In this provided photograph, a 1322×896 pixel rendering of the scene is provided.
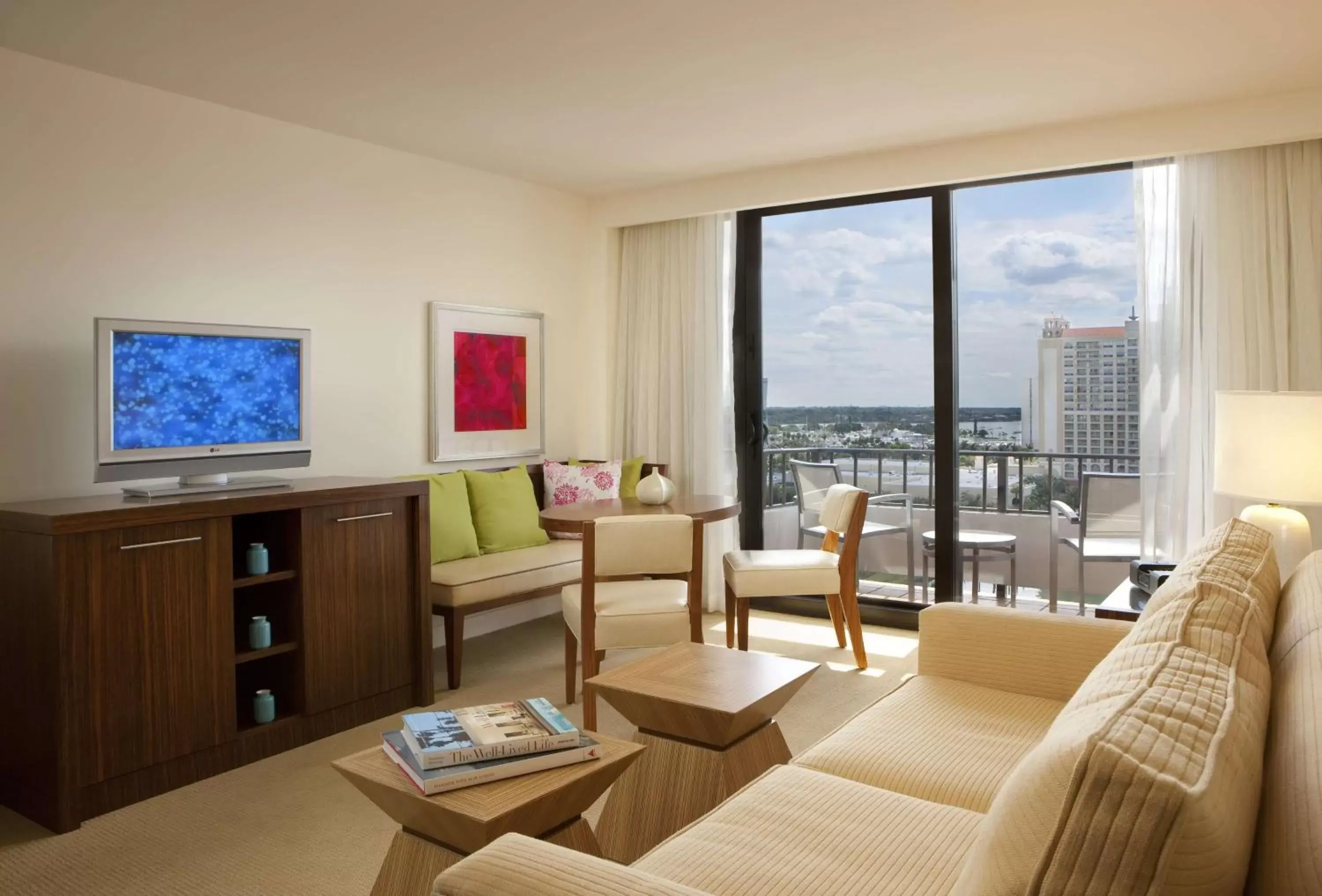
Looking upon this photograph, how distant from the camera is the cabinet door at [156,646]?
Result: 9.25ft

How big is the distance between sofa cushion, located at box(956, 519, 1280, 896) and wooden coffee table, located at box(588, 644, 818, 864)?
48.8 inches

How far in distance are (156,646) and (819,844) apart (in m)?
2.30

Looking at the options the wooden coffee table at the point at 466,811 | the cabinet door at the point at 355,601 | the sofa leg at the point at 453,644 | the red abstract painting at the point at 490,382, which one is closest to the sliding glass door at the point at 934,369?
the red abstract painting at the point at 490,382

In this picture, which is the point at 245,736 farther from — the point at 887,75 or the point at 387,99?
the point at 887,75

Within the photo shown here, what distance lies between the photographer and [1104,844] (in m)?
0.83

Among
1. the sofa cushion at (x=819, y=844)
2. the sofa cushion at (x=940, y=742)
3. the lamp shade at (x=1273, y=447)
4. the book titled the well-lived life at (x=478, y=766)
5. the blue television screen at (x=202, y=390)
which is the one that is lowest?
the sofa cushion at (x=819, y=844)

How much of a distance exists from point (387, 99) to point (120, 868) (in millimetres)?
2919

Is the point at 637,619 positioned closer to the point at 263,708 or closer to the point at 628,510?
the point at 628,510

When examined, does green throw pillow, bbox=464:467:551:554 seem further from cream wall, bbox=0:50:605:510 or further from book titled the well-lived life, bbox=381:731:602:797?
book titled the well-lived life, bbox=381:731:602:797

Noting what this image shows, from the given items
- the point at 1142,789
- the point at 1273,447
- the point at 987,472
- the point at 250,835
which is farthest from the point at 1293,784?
the point at 987,472

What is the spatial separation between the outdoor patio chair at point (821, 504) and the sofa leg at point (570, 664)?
189 centimetres

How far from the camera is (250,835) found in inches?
107

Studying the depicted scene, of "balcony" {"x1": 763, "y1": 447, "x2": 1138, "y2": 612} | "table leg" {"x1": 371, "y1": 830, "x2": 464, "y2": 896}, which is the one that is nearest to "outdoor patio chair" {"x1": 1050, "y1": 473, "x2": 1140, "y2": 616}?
"balcony" {"x1": 763, "y1": 447, "x2": 1138, "y2": 612}

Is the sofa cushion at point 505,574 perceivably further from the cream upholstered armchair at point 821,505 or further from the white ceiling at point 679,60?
the white ceiling at point 679,60
